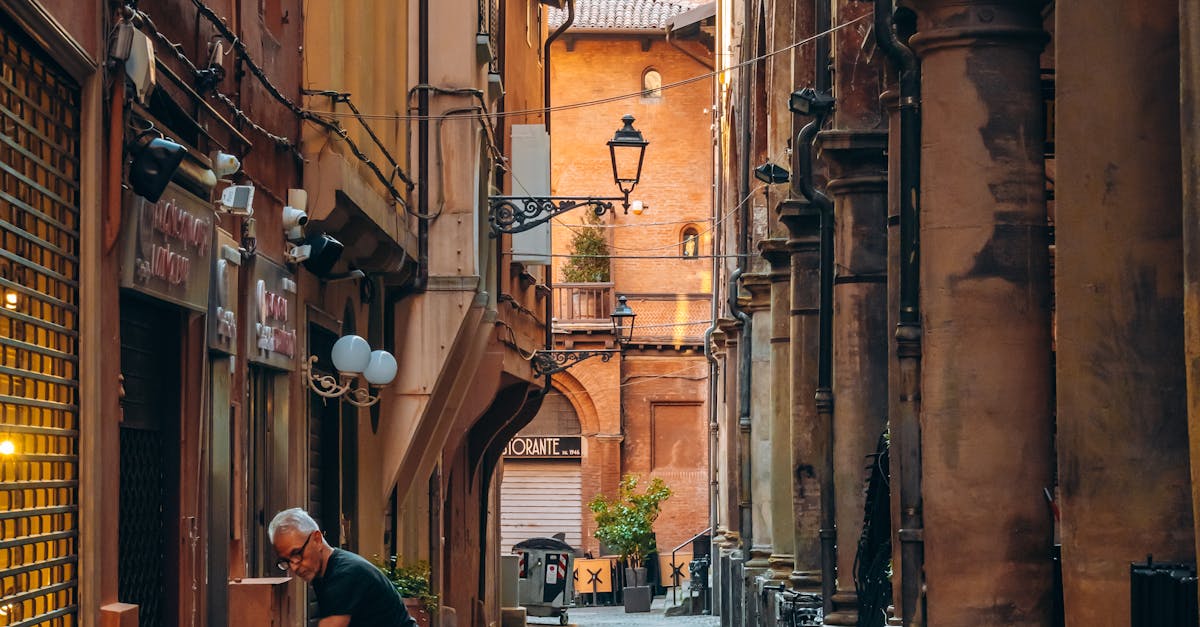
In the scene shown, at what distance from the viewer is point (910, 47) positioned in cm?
1008

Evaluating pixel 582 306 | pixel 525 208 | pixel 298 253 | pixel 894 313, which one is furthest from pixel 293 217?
pixel 582 306

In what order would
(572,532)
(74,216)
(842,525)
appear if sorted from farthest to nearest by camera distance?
(572,532) → (842,525) → (74,216)

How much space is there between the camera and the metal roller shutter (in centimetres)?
4881

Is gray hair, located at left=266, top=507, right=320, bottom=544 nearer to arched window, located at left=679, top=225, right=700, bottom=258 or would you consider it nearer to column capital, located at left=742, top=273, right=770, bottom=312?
column capital, located at left=742, top=273, right=770, bottom=312

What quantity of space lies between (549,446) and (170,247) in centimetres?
4135

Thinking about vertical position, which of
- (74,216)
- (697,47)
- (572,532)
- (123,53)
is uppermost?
(697,47)

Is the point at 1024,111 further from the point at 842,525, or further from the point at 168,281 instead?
the point at 842,525

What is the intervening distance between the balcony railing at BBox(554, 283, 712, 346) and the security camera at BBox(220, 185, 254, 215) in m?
39.1

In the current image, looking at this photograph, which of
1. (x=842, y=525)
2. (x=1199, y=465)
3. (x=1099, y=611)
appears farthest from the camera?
(x=842, y=525)

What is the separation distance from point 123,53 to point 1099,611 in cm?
423

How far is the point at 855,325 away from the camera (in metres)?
15.2

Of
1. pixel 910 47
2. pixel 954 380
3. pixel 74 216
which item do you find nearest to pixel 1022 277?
pixel 954 380

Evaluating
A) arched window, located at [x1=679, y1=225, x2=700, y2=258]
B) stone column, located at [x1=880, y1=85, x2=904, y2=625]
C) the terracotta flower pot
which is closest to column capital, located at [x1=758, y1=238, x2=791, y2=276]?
the terracotta flower pot

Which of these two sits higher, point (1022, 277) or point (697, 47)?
point (697, 47)
